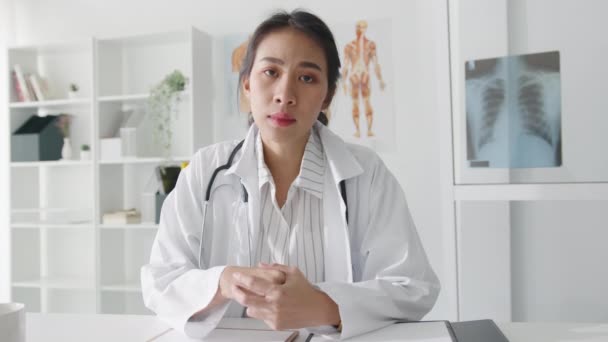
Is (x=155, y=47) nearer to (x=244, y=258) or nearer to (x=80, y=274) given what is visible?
(x=80, y=274)

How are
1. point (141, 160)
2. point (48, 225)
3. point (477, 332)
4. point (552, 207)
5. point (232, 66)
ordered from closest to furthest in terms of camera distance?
point (477, 332)
point (552, 207)
point (141, 160)
point (232, 66)
point (48, 225)

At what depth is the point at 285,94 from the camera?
1.26m

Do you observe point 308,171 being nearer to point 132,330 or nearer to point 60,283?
point 132,330

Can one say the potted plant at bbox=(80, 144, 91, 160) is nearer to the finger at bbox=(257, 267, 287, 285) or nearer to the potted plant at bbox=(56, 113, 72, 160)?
the potted plant at bbox=(56, 113, 72, 160)

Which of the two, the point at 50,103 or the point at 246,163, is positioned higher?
the point at 50,103

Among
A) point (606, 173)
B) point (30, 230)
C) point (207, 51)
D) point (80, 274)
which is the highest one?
point (207, 51)

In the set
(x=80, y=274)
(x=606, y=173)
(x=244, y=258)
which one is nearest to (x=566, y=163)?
(x=606, y=173)

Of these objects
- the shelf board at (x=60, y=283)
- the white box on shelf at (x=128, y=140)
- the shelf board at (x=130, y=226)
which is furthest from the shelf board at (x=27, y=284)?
the white box on shelf at (x=128, y=140)

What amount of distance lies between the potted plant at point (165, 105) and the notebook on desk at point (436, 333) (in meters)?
2.34

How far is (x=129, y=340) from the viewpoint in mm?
927

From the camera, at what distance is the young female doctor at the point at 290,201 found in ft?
4.03

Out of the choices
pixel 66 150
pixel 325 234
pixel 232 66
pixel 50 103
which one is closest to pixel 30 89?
pixel 50 103

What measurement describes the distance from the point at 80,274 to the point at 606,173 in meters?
3.23

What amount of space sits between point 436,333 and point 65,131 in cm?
322
